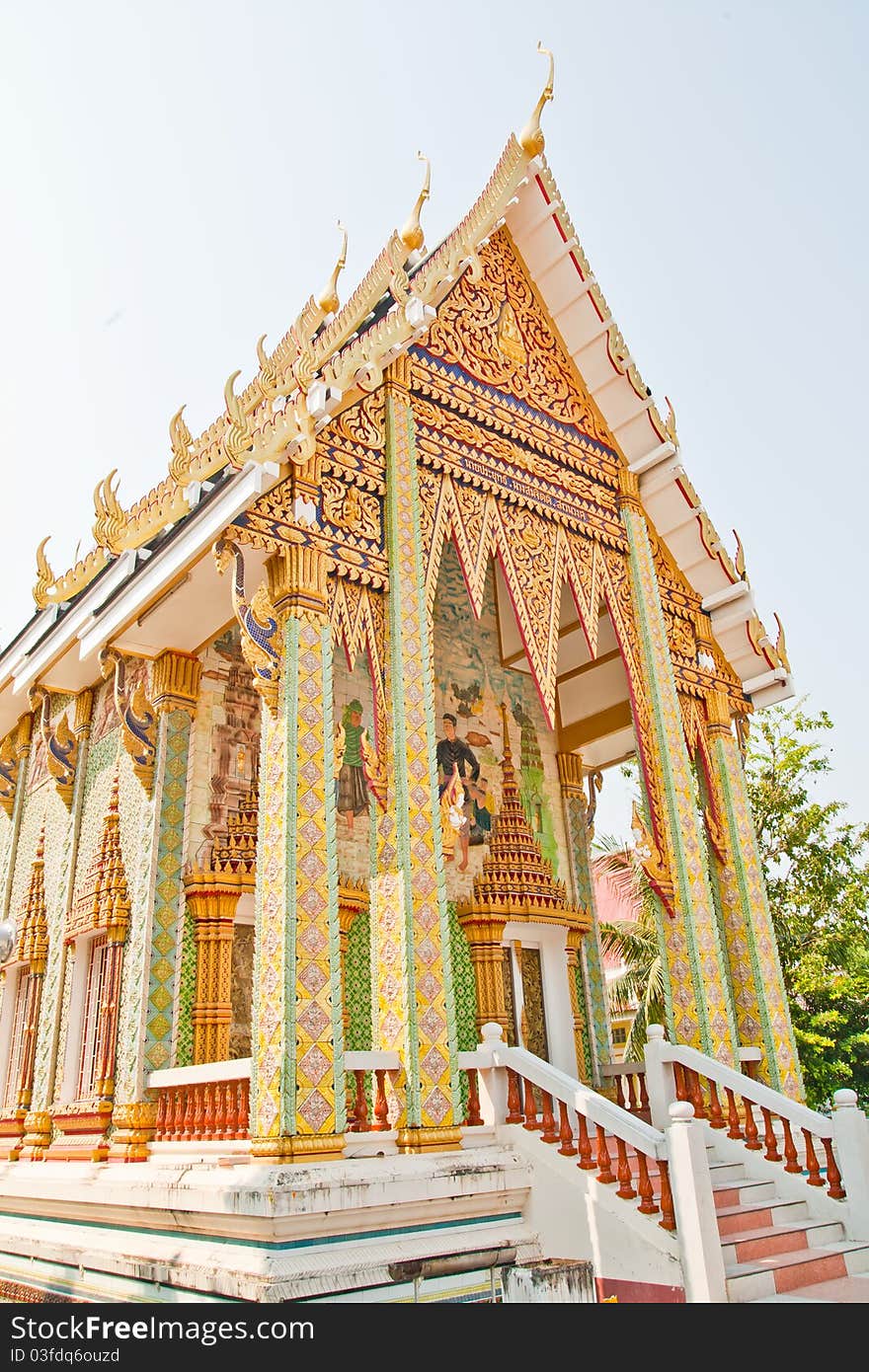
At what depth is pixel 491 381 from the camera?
7.50 metres

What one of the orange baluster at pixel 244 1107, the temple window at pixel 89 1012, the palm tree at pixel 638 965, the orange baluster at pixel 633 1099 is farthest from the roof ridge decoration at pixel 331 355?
the palm tree at pixel 638 965

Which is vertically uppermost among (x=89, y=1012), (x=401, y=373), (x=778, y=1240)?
(x=401, y=373)

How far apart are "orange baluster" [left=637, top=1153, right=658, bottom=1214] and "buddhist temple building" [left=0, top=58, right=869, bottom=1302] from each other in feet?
0.22

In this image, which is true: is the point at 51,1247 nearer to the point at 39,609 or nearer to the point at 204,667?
the point at 204,667

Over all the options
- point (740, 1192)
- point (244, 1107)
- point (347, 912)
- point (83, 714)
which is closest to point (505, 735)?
point (347, 912)

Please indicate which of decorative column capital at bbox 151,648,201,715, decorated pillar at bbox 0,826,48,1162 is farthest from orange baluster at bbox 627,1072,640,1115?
decorated pillar at bbox 0,826,48,1162

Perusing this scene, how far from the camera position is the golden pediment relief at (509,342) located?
741 cm

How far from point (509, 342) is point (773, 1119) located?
582 cm

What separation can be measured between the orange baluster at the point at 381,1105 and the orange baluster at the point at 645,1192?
1229mm

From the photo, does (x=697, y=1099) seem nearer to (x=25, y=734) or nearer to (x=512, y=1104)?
(x=512, y=1104)

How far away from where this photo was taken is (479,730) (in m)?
8.59

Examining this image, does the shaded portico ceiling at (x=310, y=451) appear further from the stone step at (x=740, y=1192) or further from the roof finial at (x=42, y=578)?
the stone step at (x=740, y=1192)

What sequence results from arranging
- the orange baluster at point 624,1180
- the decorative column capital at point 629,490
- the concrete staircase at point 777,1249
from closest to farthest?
the concrete staircase at point 777,1249, the orange baluster at point 624,1180, the decorative column capital at point 629,490
